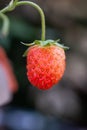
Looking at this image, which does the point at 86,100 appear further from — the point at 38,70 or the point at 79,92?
the point at 38,70

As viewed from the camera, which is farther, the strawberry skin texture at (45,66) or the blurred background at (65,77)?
the blurred background at (65,77)

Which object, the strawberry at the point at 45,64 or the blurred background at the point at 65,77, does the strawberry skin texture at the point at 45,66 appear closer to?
the strawberry at the point at 45,64

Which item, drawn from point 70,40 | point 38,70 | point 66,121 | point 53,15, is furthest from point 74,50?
point 38,70

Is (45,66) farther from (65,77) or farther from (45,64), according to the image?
(65,77)

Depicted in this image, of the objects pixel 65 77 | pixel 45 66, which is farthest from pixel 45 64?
pixel 65 77

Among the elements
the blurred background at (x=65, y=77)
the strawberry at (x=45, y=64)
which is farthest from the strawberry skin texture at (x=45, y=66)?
the blurred background at (x=65, y=77)
